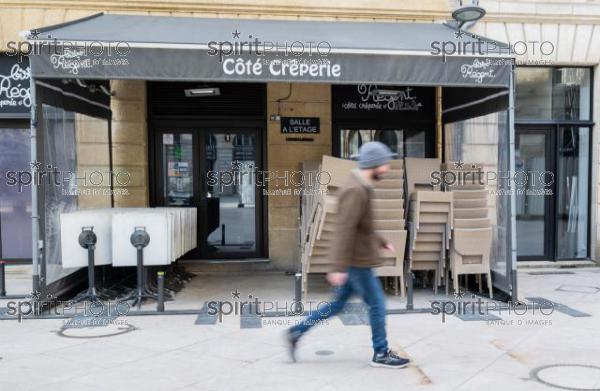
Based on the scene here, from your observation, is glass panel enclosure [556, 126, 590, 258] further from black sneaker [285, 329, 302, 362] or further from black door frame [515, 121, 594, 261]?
black sneaker [285, 329, 302, 362]

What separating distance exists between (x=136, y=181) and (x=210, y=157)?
1.36m

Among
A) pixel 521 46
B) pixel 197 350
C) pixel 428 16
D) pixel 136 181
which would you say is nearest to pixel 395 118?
pixel 428 16

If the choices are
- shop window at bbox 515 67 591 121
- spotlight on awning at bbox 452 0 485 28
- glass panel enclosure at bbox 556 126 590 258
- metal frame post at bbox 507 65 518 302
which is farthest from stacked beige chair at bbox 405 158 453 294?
glass panel enclosure at bbox 556 126 590 258

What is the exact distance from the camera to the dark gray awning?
6.62 m

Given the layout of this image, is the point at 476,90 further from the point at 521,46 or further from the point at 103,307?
the point at 103,307

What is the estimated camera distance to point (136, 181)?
32.1 ft

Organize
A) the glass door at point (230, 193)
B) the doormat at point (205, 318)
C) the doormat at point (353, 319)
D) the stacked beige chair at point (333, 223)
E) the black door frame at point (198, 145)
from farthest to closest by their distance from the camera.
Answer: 1. the glass door at point (230, 193)
2. the black door frame at point (198, 145)
3. the stacked beige chair at point (333, 223)
4. the doormat at point (205, 318)
5. the doormat at point (353, 319)

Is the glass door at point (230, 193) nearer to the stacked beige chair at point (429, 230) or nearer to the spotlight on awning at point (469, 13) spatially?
the stacked beige chair at point (429, 230)

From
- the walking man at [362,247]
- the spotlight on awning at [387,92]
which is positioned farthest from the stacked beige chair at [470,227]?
the walking man at [362,247]

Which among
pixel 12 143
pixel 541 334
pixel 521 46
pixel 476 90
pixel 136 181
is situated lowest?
pixel 541 334

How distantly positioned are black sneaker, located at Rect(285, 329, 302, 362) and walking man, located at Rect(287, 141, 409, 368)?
0.10 meters

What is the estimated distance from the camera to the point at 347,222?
15.4 feet

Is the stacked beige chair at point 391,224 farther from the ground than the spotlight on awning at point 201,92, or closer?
closer

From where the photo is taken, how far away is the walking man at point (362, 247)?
185 inches
